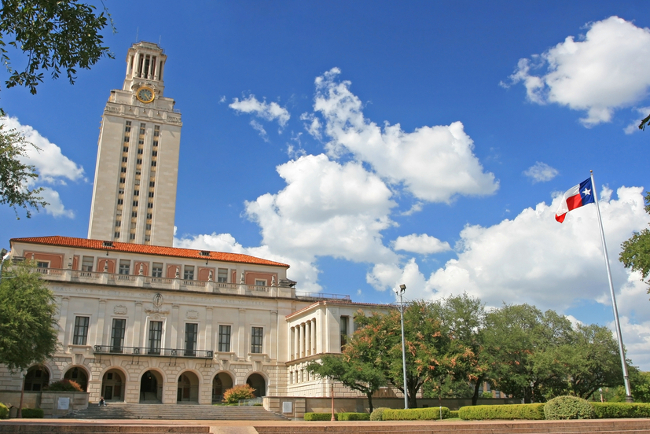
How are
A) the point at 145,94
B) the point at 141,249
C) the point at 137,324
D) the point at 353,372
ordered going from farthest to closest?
1. the point at 145,94
2. the point at 141,249
3. the point at 137,324
4. the point at 353,372

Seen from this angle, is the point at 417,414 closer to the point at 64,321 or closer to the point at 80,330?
the point at 80,330

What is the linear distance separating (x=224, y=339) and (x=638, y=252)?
43607 mm

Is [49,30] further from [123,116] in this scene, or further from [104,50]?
[123,116]

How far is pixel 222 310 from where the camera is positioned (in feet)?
210

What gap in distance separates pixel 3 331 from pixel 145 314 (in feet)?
74.0

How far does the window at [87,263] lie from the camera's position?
61125mm

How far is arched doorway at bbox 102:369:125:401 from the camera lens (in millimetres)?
58812

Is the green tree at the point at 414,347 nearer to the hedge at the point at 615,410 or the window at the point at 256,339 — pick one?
the hedge at the point at 615,410

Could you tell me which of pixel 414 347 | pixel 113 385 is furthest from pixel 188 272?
pixel 414 347

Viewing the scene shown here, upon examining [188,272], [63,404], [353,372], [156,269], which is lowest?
[63,404]

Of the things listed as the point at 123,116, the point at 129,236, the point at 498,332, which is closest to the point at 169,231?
the point at 129,236

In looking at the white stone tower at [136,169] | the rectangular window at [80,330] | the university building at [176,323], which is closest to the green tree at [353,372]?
the university building at [176,323]

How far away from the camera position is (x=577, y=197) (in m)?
31.5

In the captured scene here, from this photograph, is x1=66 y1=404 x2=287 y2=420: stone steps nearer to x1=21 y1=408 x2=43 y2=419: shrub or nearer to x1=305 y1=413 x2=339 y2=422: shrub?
x1=305 y1=413 x2=339 y2=422: shrub
